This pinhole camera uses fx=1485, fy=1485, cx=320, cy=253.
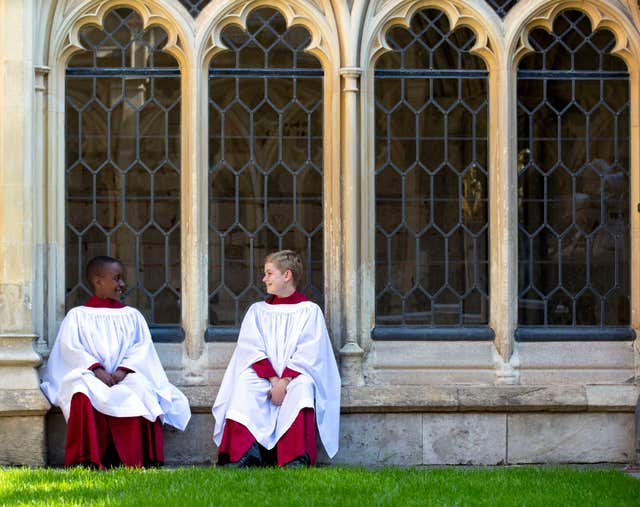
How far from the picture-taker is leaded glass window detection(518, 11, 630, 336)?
10.2 meters

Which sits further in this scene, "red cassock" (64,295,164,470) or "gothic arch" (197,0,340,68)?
"gothic arch" (197,0,340,68)

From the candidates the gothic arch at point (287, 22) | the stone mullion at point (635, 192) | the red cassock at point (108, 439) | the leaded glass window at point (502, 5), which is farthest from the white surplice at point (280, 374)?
the leaded glass window at point (502, 5)

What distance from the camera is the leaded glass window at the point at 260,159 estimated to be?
1012 centimetres

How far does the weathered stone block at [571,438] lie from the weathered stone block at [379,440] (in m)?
0.66

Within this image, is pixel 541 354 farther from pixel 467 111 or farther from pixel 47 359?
pixel 47 359

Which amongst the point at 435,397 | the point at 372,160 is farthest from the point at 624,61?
the point at 435,397

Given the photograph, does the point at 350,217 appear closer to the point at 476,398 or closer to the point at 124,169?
the point at 476,398

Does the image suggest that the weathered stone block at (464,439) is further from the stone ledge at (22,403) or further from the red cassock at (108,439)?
the stone ledge at (22,403)

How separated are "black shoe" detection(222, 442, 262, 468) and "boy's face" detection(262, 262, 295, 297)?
1007mm

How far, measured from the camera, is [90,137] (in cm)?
1011

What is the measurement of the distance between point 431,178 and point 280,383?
1.85m

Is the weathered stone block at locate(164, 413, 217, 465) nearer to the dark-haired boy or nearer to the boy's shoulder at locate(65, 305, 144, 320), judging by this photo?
the dark-haired boy

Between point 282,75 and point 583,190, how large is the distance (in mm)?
2225

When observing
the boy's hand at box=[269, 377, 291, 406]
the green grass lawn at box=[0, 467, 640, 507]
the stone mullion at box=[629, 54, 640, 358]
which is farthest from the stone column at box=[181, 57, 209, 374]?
the stone mullion at box=[629, 54, 640, 358]
